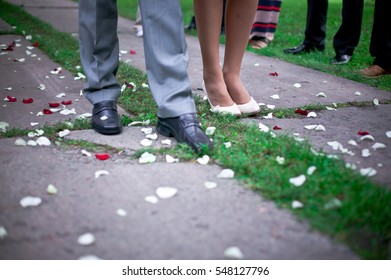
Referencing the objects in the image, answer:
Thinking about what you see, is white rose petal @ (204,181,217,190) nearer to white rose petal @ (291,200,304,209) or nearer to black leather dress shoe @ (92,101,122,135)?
white rose petal @ (291,200,304,209)

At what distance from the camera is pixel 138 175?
1.61m

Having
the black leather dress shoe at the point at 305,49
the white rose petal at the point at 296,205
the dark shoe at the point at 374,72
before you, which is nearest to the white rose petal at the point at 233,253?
the white rose petal at the point at 296,205

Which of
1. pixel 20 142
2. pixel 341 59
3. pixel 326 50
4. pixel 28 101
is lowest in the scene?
pixel 326 50

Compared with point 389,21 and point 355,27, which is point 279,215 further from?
point 355,27

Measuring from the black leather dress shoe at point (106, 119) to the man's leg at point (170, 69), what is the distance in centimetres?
20

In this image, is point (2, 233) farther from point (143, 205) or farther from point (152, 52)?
point (152, 52)

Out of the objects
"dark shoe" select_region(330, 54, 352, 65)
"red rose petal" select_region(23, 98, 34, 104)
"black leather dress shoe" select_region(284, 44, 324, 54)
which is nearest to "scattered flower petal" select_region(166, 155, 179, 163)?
"red rose petal" select_region(23, 98, 34, 104)

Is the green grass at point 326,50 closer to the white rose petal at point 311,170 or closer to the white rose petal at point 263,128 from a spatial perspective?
the white rose petal at point 263,128

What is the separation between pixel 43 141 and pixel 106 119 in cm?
29

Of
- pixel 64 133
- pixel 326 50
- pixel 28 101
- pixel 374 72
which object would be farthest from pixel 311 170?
pixel 326 50

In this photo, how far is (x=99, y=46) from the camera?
2129mm

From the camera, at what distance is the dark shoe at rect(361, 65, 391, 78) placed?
3273 mm

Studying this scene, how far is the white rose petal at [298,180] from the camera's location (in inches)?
58.4
